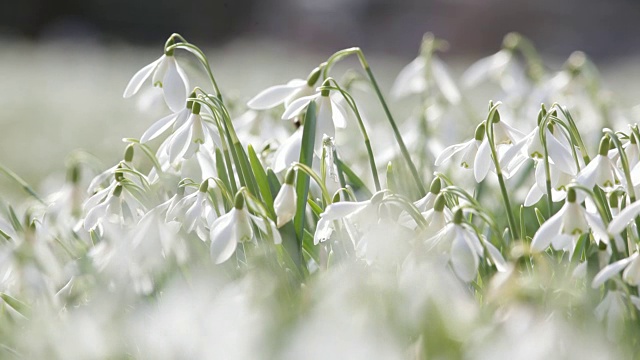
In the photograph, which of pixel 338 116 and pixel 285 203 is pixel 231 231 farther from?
pixel 338 116

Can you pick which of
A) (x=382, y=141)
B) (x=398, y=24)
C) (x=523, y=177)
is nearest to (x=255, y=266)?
(x=523, y=177)

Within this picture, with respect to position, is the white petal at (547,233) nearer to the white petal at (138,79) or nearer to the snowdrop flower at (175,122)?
the snowdrop flower at (175,122)

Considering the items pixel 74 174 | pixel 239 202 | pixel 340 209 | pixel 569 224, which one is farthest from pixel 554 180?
pixel 74 174

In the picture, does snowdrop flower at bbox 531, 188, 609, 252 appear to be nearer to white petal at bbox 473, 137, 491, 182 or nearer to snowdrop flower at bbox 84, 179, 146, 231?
white petal at bbox 473, 137, 491, 182

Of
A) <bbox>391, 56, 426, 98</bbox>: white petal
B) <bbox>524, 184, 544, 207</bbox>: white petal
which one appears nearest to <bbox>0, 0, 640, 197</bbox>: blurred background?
<bbox>391, 56, 426, 98</bbox>: white petal

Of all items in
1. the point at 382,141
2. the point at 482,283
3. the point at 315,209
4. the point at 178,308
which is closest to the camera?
the point at 178,308

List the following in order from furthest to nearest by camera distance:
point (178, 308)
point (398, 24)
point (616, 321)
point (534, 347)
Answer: point (398, 24)
point (616, 321)
point (178, 308)
point (534, 347)

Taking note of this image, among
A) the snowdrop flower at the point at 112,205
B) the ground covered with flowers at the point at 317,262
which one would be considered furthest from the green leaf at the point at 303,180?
the snowdrop flower at the point at 112,205

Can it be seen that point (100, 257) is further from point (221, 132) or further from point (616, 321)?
point (616, 321)
